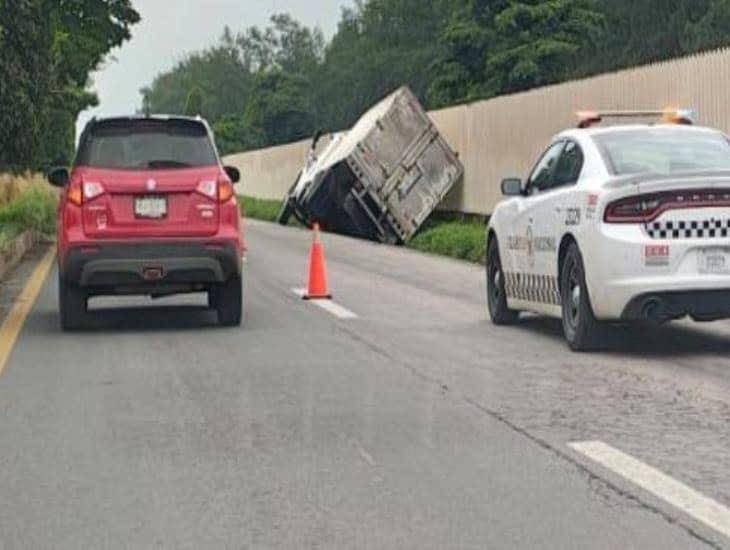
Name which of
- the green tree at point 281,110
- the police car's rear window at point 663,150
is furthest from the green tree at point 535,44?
the green tree at point 281,110

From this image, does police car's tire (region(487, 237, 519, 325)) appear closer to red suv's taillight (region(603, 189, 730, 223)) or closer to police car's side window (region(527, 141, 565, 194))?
police car's side window (region(527, 141, 565, 194))

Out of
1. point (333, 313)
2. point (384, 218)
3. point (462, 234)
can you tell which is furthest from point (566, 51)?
point (333, 313)

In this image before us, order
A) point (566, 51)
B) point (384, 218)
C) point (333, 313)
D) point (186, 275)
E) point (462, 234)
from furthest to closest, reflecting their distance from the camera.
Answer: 1. point (566, 51)
2. point (384, 218)
3. point (462, 234)
4. point (333, 313)
5. point (186, 275)

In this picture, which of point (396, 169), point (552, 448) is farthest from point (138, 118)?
point (396, 169)

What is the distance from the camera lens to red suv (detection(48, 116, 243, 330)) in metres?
12.7

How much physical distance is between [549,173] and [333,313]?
137 inches

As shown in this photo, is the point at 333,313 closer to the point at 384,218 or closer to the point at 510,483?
the point at 510,483

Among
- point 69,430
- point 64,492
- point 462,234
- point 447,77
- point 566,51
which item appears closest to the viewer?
point 64,492

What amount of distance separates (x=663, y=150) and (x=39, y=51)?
13262 mm

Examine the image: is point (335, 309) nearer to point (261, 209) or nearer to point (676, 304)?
point (676, 304)

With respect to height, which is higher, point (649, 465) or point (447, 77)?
point (447, 77)

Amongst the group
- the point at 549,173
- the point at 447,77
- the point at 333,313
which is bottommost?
the point at 333,313

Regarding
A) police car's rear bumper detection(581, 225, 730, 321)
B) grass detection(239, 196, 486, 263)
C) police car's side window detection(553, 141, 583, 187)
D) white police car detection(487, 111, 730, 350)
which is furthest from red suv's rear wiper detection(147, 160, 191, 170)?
grass detection(239, 196, 486, 263)

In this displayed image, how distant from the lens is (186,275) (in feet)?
42.0
